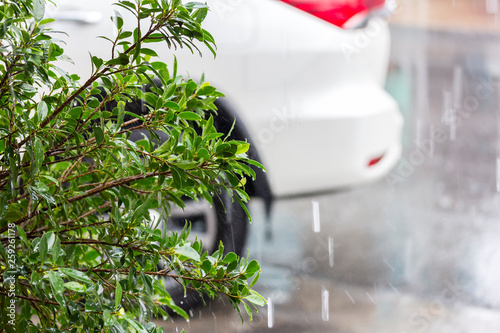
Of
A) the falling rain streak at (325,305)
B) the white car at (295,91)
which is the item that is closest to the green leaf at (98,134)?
the white car at (295,91)

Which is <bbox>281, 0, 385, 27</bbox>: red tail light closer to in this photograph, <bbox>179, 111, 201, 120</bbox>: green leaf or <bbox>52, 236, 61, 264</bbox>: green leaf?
<bbox>179, 111, 201, 120</bbox>: green leaf

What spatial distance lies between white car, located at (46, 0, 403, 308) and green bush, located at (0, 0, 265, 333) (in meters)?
1.37

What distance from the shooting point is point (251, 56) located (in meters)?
2.73

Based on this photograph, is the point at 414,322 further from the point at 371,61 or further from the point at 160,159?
the point at 160,159

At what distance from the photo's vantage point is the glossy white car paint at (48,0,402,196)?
2.70 metres

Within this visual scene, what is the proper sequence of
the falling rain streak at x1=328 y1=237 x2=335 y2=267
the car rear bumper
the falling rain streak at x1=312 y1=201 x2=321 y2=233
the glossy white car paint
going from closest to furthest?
1. the glossy white car paint
2. the car rear bumper
3. the falling rain streak at x1=328 y1=237 x2=335 y2=267
4. the falling rain streak at x1=312 y1=201 x2=321 y2=233

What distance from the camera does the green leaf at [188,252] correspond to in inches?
46.0

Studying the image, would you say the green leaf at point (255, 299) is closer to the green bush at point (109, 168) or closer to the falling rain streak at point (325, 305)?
the green bush at point (109, 168)

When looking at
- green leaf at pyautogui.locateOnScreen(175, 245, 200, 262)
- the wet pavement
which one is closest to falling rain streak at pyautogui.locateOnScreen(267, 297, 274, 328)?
the wet pavement

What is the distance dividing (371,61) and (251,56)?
2.14ft

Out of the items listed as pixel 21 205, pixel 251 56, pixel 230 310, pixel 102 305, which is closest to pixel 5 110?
pixel 21 205

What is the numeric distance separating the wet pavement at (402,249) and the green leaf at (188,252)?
1406 millimetres

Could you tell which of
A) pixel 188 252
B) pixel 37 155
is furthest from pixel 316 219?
pixel 37 155

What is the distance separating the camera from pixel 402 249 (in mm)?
3990
